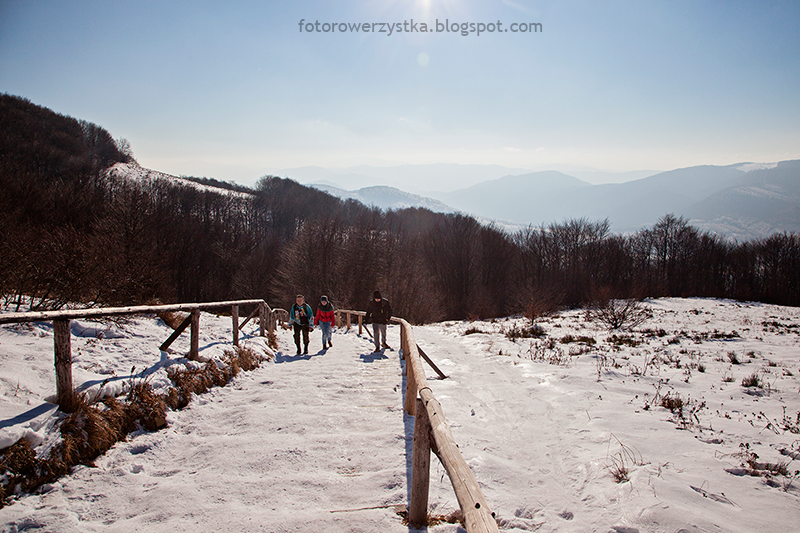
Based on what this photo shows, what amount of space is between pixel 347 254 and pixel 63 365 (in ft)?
99.4

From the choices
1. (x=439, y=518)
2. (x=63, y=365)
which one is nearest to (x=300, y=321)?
(x=63, y=365)

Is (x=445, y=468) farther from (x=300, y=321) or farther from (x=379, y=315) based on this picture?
(x=300, y=321)

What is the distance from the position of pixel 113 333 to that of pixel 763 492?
29.0 feet

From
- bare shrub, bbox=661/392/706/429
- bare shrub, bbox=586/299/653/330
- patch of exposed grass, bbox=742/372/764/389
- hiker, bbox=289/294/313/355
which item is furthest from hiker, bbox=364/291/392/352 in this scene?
bare shrub, bbox=586/299/653/330

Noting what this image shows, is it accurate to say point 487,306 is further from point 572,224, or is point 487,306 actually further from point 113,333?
point 113,333

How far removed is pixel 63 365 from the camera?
3.81m

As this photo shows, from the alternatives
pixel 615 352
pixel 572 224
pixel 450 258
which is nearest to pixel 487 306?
pixel 450 258

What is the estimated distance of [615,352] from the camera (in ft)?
35.9

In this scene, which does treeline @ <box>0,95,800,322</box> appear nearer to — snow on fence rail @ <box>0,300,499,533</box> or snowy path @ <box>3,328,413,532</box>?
snow on fence rail @ <box>0,300,499,533</box>

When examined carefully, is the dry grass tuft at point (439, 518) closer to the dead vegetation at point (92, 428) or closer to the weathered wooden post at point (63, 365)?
the dead vegetation at point (92, 428)

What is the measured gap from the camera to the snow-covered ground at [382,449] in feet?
9.73

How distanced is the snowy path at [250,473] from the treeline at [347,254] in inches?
320

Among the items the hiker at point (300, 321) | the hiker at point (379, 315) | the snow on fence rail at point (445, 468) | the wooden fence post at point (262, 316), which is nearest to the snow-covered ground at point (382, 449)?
the snow on fence rail at point (445, 468)

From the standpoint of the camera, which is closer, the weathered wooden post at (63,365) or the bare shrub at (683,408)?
the weathered wooden post at (63,365)
